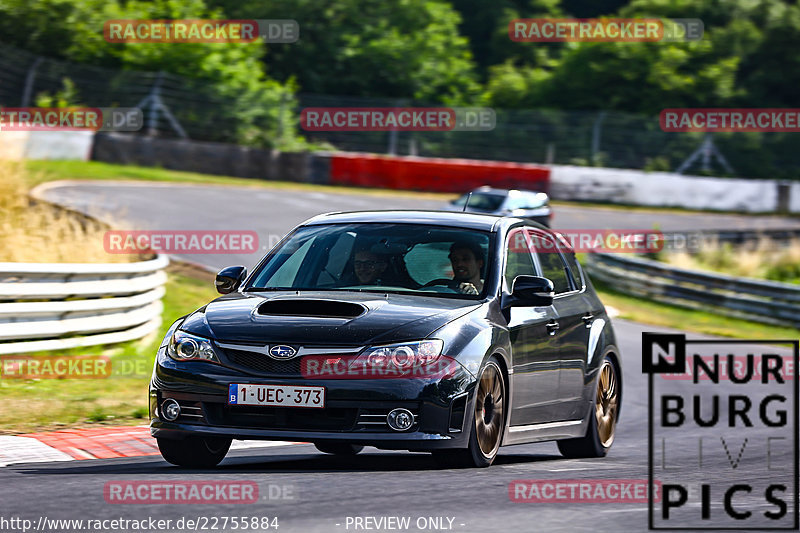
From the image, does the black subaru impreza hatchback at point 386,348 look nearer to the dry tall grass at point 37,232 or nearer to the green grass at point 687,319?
the dry tall grass at point 37,232

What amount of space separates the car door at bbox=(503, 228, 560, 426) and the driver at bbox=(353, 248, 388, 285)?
735mm

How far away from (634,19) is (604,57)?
1.77m

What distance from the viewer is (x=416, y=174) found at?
37031 millimetres

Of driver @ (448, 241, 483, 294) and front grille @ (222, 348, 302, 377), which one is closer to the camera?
front grille @ (222, 348, 302, 377)

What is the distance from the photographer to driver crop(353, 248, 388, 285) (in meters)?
8.10

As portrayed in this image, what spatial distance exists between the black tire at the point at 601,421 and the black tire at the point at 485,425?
1646 millimetres

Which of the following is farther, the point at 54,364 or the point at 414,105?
the point at 414,105

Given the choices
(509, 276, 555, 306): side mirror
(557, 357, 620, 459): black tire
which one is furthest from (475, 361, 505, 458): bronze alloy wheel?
(557, 357, 620, 459): black tire

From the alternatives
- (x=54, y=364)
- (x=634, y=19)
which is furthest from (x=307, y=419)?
(x=634, y=19)


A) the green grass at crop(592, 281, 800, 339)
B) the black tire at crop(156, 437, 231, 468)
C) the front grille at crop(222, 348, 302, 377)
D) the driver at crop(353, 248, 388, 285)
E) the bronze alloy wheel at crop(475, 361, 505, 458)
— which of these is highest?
the driver at crop(353, 248, 388, 285)

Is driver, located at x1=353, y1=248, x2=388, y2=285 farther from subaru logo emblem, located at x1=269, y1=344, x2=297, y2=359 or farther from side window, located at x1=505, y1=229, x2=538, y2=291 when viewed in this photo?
subaru logo emblem, located at x1=269, y1=344, x2=297, y2=359

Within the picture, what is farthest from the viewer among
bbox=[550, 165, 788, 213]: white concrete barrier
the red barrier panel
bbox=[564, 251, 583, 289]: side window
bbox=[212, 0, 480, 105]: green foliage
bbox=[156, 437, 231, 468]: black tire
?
bbox=[212, 0, 480, 105]: green foliage

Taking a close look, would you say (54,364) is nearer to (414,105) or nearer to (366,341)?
(366,341)

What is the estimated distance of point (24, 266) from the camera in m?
12.1
